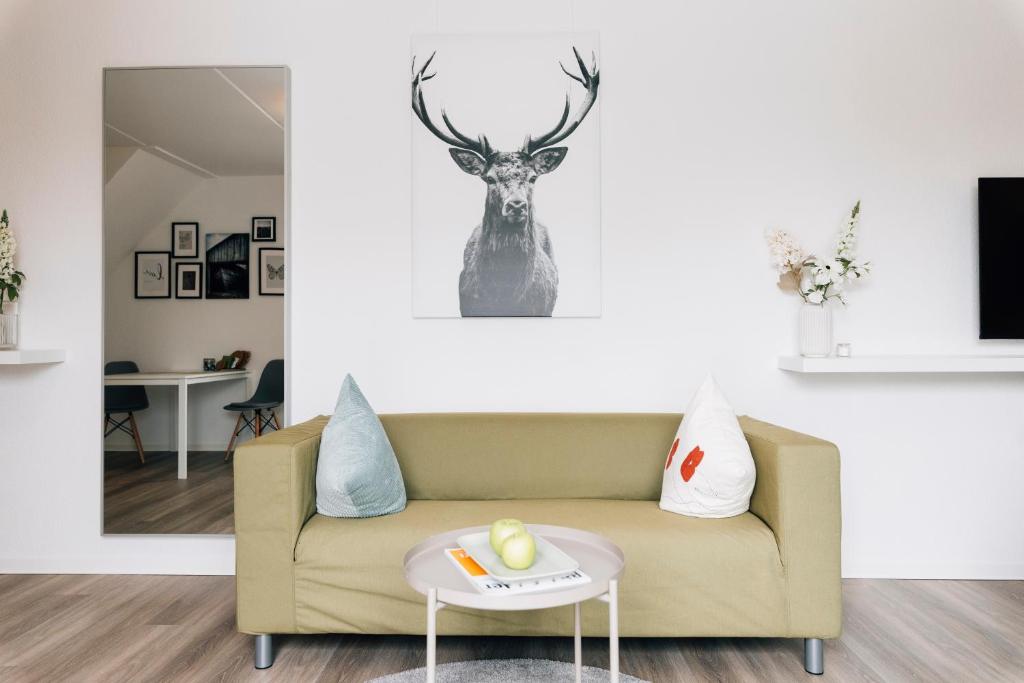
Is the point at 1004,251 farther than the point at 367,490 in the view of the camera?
Yes

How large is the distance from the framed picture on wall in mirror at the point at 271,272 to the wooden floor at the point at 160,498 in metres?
0.81

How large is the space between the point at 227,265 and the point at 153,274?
315 mm

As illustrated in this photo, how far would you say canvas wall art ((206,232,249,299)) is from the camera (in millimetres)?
2621

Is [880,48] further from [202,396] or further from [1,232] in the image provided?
[1,232]

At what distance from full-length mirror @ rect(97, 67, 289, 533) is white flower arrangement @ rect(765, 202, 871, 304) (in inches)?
83.1

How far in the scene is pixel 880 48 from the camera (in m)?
2.67

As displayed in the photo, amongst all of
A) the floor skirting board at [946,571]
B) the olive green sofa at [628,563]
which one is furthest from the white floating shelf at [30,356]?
the floor skirting board at [946,571]

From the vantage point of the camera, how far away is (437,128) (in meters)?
2.69

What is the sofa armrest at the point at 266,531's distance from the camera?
6.17ft

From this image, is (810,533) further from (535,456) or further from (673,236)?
(673,236)

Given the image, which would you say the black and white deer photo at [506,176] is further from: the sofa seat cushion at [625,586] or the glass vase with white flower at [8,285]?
the glass vase with white flower at [8,285]

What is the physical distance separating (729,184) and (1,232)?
10.1ft

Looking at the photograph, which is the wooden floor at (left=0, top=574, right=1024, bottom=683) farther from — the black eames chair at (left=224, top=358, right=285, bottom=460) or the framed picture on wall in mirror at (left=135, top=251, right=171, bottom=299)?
the framed picture on wall in mirror at (left=135, top=251, right=171, bottom=299)

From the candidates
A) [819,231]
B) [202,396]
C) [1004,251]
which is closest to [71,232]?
[202,396]
